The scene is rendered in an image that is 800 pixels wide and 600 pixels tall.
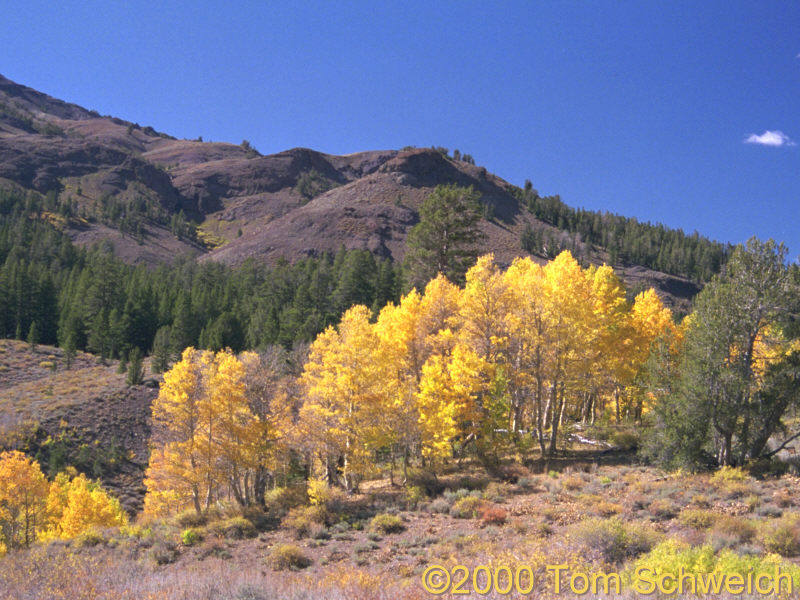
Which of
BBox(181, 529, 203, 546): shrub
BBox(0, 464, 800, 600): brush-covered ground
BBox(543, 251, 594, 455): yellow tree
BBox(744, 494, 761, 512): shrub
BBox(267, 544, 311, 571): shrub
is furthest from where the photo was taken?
BBox(543, 251, 594, 455): yellow tree

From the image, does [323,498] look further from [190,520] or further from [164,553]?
[190,520]

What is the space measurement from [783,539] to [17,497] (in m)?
40.5

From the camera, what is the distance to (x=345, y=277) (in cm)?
6275

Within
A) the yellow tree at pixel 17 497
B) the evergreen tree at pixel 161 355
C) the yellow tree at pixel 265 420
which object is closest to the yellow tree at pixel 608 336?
the yellow tree at pixel 265 420

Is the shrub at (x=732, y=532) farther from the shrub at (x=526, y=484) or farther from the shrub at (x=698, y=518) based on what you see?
the shrub at (x=526, y=484)

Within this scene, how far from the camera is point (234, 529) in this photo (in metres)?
19.5

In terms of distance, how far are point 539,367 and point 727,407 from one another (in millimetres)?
7731

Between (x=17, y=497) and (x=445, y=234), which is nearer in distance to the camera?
(x=17, y=497)

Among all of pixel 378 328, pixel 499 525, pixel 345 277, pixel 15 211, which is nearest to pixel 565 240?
pixel 345 277

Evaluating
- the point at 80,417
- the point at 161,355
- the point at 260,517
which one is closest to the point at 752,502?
the point at 260,517

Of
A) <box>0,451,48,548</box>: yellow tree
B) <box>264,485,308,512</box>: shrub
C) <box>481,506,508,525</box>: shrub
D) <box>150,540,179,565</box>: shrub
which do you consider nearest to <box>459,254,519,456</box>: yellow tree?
<box>481,506,508,525</box>: shrub

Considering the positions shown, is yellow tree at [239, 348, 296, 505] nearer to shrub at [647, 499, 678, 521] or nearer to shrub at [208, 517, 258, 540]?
shrub at [208, 517, 258, 540]

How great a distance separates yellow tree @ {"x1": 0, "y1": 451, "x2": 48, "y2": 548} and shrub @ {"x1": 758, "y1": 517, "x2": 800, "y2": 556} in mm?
38520

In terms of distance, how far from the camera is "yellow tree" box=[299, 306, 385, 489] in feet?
73.1
